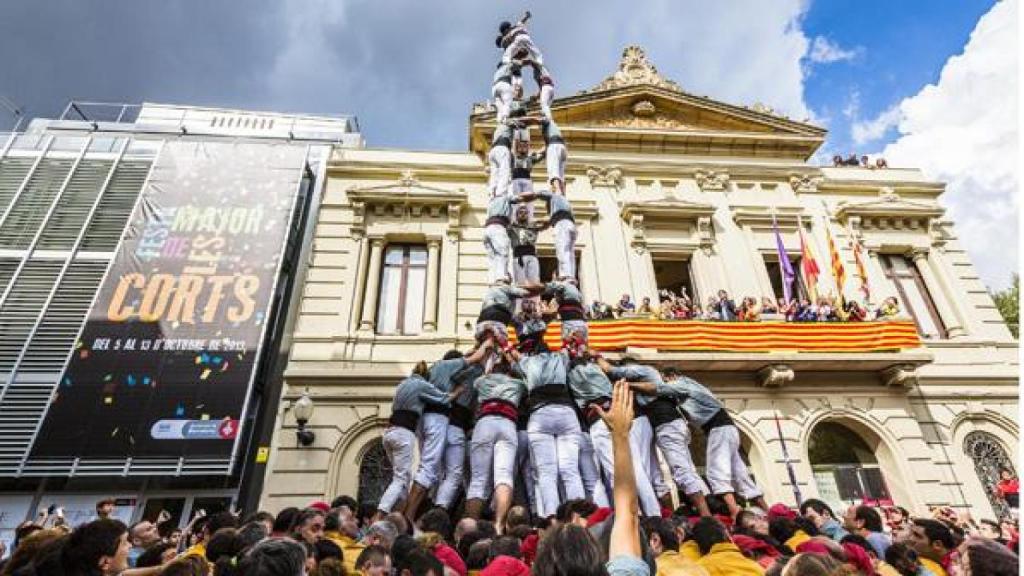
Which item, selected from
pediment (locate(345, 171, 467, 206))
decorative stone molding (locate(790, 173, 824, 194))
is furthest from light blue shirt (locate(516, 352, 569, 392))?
decorative stone molding (locate(790, 173, 824, 194))

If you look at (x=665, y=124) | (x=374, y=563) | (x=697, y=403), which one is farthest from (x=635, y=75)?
(x=374, y=563)

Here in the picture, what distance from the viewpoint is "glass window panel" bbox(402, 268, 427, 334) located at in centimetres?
1379

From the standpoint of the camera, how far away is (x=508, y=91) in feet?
33.6

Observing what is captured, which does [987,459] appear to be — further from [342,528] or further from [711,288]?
[342,528]

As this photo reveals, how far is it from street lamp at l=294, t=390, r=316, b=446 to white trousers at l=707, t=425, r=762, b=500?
26.9 ft

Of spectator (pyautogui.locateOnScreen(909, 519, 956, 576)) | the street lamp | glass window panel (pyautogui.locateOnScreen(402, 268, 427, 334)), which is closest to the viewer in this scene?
spectator (pyautogui.locateOnScreen(909, 519, 956, 576))

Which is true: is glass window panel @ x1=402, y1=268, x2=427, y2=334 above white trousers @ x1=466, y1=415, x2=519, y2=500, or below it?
above

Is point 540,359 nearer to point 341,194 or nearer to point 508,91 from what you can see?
point 508,91

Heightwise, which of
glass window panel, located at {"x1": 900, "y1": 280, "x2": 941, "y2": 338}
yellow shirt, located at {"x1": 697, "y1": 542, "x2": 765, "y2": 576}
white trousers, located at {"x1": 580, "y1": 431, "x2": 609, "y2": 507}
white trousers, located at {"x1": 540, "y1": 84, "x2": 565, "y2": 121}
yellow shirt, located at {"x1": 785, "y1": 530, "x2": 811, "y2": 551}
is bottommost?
yellow shirt, located at {"x1": 697, "y1": 542, "x2": 765, "y2": 576}

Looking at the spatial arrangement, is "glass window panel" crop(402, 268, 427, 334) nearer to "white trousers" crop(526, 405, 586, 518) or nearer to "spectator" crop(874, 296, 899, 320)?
"white trousers" crop(526, 405, 586, 518)

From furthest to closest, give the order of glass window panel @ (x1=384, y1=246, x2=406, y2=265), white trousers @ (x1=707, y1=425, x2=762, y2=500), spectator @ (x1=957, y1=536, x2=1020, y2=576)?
1. glass window panel @ (x1=384, y1=246, x2=406, y2=265)
2. white trousers @ (x1=707, y1=425, x2=762, y2=500)
3. spectator @ (x1=957, y1=536, x2=1020, y2=576)

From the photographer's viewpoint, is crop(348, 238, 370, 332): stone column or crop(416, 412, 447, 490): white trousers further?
crop(348, 238, 370, 332): stone column

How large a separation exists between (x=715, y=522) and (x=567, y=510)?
1192 millimetres

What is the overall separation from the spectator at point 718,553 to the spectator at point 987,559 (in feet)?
3.36
